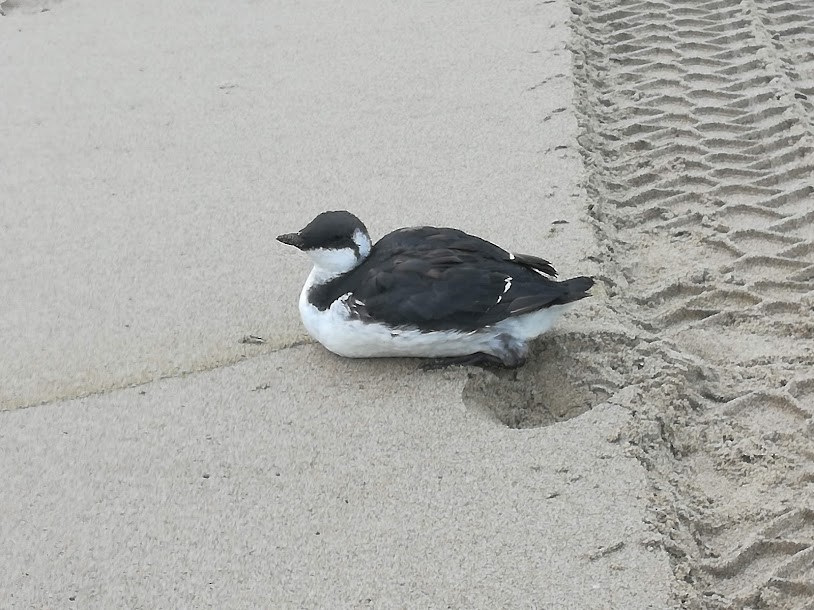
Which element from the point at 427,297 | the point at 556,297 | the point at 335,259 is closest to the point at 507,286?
the point at 556,297

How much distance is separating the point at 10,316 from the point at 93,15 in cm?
341

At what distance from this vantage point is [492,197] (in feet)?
15.5

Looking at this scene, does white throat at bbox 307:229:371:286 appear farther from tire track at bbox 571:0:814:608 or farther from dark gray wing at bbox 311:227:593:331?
tire track at bbox 571:0:814:608

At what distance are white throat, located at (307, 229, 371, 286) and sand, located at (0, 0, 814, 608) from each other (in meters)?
0.31

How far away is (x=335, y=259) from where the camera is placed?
3.82 m

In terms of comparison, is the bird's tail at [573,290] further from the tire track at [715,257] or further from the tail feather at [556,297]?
the tire track at [715,257]

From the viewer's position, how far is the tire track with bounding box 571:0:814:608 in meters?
2.94

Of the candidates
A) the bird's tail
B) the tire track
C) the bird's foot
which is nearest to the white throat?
the bird's foot

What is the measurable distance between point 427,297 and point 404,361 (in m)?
0.32

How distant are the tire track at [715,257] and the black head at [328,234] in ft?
3.54

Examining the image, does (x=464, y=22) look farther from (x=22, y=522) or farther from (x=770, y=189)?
(x=22, y=522)

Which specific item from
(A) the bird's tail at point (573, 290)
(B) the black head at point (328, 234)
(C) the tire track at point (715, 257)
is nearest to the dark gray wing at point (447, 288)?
(A) the bird's tail at point (573, 290)

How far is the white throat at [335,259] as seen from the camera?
3.81m

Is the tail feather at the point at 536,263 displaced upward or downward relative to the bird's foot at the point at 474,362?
upward
